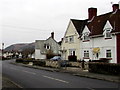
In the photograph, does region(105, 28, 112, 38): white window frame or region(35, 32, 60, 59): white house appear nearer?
region(105, 28, 112, 38): white window frame

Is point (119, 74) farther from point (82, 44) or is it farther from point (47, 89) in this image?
point (82, 44)

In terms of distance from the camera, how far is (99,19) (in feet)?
136

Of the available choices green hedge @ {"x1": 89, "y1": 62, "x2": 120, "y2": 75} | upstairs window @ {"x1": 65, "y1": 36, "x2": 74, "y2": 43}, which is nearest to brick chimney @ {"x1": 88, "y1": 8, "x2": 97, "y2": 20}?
upstairs window @ {"x1": 65, "y1": 36, "x2": 74, "y2": 43}

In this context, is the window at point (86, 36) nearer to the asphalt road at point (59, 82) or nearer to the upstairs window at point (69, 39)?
the upstairs window at point (69, 39)

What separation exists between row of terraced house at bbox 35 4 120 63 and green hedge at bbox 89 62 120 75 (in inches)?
369

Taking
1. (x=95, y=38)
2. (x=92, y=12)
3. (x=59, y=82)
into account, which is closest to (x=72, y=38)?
(x=92, y=12)

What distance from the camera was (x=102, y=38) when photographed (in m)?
37.6

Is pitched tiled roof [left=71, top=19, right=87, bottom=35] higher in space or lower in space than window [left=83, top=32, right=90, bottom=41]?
higher

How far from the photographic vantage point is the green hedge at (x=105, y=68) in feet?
71.4

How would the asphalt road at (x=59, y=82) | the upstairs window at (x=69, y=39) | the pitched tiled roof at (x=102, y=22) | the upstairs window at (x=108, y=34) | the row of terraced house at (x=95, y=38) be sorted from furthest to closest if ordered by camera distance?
1. the upstairs window at (x=69, y=39)
2. the upstairs window at (x=108, y=34)
3. the pitched tiled roof at (x=102, y=22)
4. the row of terraced house at (x=95, y=38)
5. the asphalt road at (x=59, y=82)

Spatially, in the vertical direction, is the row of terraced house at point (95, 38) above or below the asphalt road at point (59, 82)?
above

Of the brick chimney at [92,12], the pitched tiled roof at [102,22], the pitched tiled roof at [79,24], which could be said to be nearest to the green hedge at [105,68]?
the pitched tiled roof at [102,22]

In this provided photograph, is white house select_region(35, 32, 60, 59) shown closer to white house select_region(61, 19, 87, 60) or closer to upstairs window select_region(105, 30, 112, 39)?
white house select_region(61, 19, 87, 60)

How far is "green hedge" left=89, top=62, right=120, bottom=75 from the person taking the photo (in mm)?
21748
